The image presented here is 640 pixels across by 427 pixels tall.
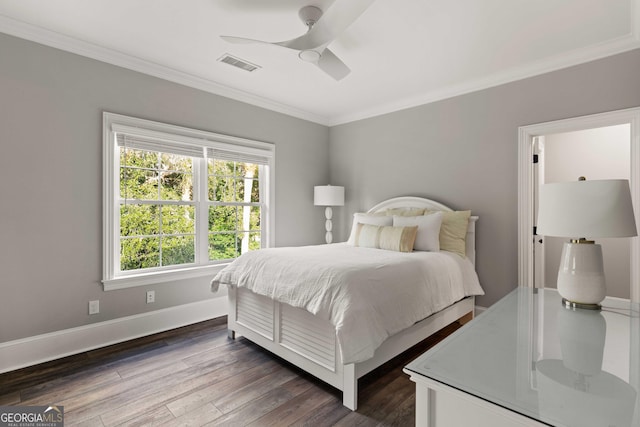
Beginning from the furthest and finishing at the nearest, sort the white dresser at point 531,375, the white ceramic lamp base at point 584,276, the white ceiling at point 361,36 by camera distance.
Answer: the white ceiling at point 361,36
the white ceramic lamp base at point 584,276
the white dresser at point 531,375

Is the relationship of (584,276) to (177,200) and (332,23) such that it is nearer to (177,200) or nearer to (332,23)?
(332,23)

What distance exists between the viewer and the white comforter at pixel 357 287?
185 cm

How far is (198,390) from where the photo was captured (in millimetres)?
2105

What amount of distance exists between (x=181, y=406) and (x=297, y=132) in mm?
3512

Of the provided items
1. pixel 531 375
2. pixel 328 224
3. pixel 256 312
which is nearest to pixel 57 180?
pixel 256 312

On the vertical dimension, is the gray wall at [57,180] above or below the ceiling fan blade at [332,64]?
below

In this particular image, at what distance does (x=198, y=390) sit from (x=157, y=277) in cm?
141

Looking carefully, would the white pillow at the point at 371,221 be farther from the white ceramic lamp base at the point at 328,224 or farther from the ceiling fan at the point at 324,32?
the ceiling fan at the point at 324,32

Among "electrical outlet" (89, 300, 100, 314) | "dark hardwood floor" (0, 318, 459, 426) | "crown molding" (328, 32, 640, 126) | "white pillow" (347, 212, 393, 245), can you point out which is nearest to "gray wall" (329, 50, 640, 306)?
"crown molding" (328, 32, 640, 126)

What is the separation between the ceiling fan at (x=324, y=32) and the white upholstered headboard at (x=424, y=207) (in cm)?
187

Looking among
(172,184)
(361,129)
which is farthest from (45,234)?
(361,129)

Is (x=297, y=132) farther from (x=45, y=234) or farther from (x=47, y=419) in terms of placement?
(x=47, y=419)

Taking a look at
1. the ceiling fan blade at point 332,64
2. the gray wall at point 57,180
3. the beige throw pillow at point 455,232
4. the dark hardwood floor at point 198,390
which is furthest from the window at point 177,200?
the beige throw pillow at point 455,232

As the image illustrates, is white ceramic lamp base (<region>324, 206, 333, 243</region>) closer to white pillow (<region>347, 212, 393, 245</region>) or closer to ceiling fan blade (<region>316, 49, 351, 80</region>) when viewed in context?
white pillow (<region>347, 212, 393, 245</region>)
